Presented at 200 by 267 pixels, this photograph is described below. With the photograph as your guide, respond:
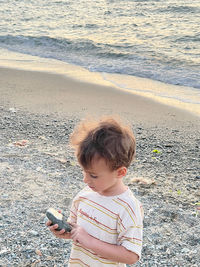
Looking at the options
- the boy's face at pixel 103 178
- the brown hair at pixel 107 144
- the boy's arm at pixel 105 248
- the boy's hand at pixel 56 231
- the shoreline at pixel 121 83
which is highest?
the brown hair at pixel 107 144

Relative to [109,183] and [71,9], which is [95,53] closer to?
[71,9]

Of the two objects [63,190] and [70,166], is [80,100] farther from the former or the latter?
[63,190]

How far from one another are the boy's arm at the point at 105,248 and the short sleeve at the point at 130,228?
3 cm

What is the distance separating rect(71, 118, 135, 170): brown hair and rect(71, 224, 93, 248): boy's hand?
1.14 feet

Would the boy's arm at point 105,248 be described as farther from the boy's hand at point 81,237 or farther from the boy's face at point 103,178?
the boy's face at point 103,178

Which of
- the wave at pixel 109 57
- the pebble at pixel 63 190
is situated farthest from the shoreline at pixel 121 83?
the pebble at pixel 63 190

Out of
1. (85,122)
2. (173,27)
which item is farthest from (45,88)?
(173,27)

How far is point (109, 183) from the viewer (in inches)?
78.1

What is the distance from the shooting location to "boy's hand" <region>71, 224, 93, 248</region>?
6.51 ft

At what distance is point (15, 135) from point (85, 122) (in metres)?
4.52

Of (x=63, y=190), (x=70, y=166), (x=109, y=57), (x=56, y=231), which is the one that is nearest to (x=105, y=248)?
(x=56, y=231)

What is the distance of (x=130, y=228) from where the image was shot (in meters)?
1.92

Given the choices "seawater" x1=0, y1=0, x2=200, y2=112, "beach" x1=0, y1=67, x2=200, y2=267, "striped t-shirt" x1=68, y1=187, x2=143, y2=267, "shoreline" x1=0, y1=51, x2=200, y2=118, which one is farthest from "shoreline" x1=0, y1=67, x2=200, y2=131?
"striped t-shirt" x1=68, y1=187, x2=143, y2=267

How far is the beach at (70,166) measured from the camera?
11.5 ft
